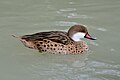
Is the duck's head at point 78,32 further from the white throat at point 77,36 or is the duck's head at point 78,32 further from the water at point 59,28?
the water at point 59,28

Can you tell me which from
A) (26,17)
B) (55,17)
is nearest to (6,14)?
(26,17)

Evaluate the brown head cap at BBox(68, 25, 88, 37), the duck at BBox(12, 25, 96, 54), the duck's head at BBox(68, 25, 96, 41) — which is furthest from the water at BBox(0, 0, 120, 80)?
the brown head cap at BBox(68, 25, 88, 37)

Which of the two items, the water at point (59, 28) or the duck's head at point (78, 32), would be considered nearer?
the water at point (59, 28)

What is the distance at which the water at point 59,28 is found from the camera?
6527 mm

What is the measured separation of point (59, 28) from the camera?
27.1ft

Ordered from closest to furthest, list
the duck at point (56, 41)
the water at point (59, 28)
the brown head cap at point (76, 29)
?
the water at point (59, 28), the duck at point (56, 41), the brown head cap at point (76, 29)

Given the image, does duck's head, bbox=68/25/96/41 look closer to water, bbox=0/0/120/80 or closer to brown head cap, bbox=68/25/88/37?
brown head cap, bbox=68/25/88/37

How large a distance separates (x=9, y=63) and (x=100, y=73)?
1.42 m

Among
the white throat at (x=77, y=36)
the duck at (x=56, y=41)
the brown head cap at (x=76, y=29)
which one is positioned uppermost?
the brown head cap at (x=76, y=29)

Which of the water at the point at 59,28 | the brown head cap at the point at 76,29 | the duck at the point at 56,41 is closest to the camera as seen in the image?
the water at the point at 59,28

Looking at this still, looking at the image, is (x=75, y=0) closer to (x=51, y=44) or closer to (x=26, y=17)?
(x=26, y=17)

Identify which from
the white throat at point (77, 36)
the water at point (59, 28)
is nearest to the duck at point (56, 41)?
the white throat at point (77, 36)

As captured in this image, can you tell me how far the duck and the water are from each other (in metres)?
0.11

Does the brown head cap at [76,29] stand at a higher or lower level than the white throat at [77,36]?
higher
